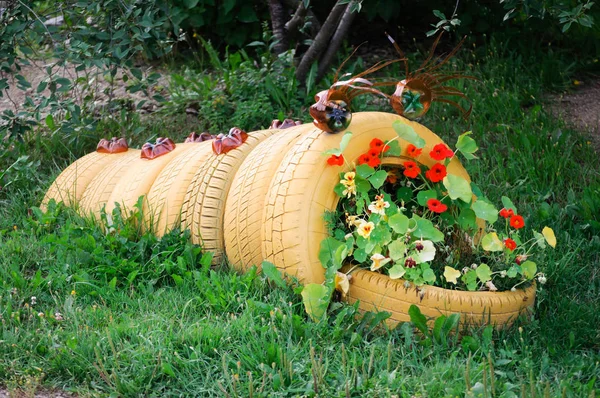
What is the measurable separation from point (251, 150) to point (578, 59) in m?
3.25

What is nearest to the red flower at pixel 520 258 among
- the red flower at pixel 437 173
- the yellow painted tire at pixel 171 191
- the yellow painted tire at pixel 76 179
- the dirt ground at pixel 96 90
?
the red flower at pixel 437 173

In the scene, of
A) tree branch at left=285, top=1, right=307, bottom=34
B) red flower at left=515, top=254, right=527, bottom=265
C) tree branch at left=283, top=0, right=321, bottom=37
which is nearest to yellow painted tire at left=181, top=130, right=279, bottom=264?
red flower at left=515, top=254, right=527, bottom=265

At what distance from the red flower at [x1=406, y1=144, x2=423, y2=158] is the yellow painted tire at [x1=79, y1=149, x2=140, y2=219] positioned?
1.78 m

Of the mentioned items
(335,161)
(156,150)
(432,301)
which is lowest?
(432,301)

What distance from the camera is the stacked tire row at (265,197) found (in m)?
3.34

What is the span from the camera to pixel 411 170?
3.52 meters

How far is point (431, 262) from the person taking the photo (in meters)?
3.52

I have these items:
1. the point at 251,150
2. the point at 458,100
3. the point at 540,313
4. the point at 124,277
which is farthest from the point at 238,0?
the point at 540,313

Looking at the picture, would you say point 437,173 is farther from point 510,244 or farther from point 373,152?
point 510,244

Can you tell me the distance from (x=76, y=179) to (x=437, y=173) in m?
2.27

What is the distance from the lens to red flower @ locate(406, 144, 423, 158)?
3621 millimetres

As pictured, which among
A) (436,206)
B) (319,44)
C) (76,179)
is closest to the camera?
(436,206)

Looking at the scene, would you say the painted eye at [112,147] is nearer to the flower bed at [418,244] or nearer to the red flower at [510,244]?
the flower bed at [418,244]

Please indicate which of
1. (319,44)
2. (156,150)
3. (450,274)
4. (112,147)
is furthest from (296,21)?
(450,274)
